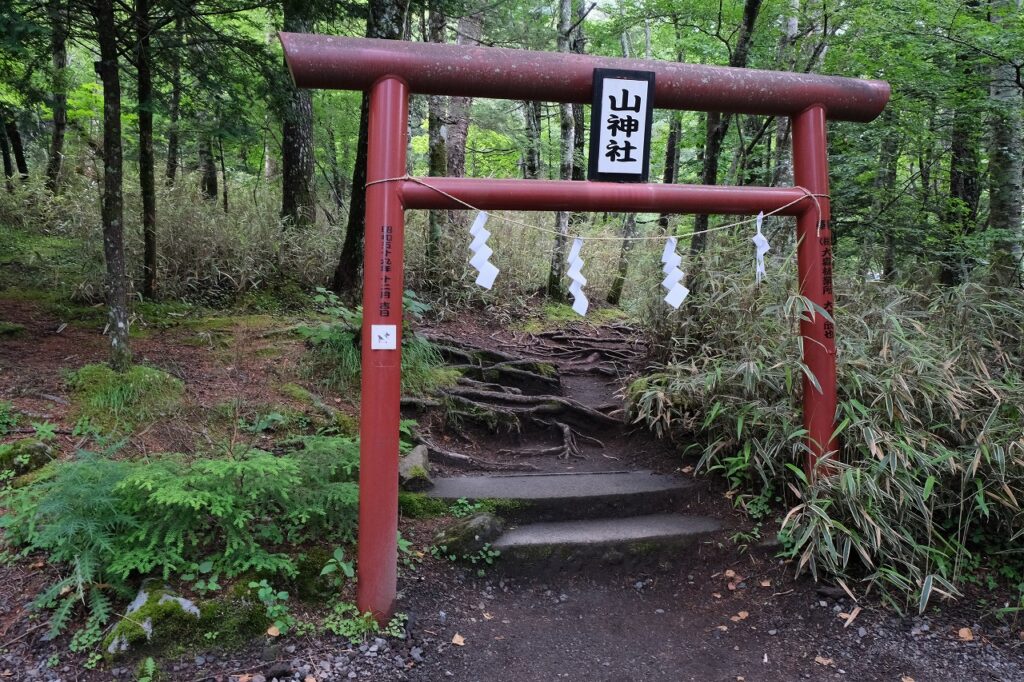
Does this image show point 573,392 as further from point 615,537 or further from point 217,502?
point 217,502

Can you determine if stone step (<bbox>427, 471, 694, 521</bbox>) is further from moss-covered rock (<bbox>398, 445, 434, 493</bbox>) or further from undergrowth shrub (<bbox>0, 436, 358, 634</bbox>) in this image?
undergrowth shrub (<bbox>0, 436, 358, 634</bbox>)

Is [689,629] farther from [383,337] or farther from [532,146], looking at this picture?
[532,146]

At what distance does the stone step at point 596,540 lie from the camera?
145 inches

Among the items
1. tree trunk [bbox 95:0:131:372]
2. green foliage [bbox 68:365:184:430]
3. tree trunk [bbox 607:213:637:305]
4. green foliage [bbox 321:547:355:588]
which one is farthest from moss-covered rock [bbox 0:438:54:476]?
tree trunk [bbox 607:213:637:305]

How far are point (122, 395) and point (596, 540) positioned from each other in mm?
3306

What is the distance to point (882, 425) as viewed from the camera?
3867mm

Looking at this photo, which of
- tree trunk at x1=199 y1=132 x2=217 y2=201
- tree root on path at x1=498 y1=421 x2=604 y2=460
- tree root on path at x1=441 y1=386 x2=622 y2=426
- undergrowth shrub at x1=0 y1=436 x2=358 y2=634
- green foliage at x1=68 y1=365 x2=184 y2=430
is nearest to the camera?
undergrowth shrub at x1=0 y1=436 x2=358 y2=634

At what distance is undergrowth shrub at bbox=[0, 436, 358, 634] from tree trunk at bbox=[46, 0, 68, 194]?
3361 mm

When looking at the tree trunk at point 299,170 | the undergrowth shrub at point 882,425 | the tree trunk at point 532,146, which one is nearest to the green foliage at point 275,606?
the undergrowth shrub at point 882,425

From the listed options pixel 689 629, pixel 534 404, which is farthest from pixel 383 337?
pixel 534 404

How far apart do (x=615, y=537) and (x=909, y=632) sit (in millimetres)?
1660

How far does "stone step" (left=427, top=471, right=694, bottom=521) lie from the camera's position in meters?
3.99

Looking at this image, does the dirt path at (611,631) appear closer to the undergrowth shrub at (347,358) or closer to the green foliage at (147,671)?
the green foliage at (147,671)

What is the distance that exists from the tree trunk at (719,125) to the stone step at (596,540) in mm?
2498
